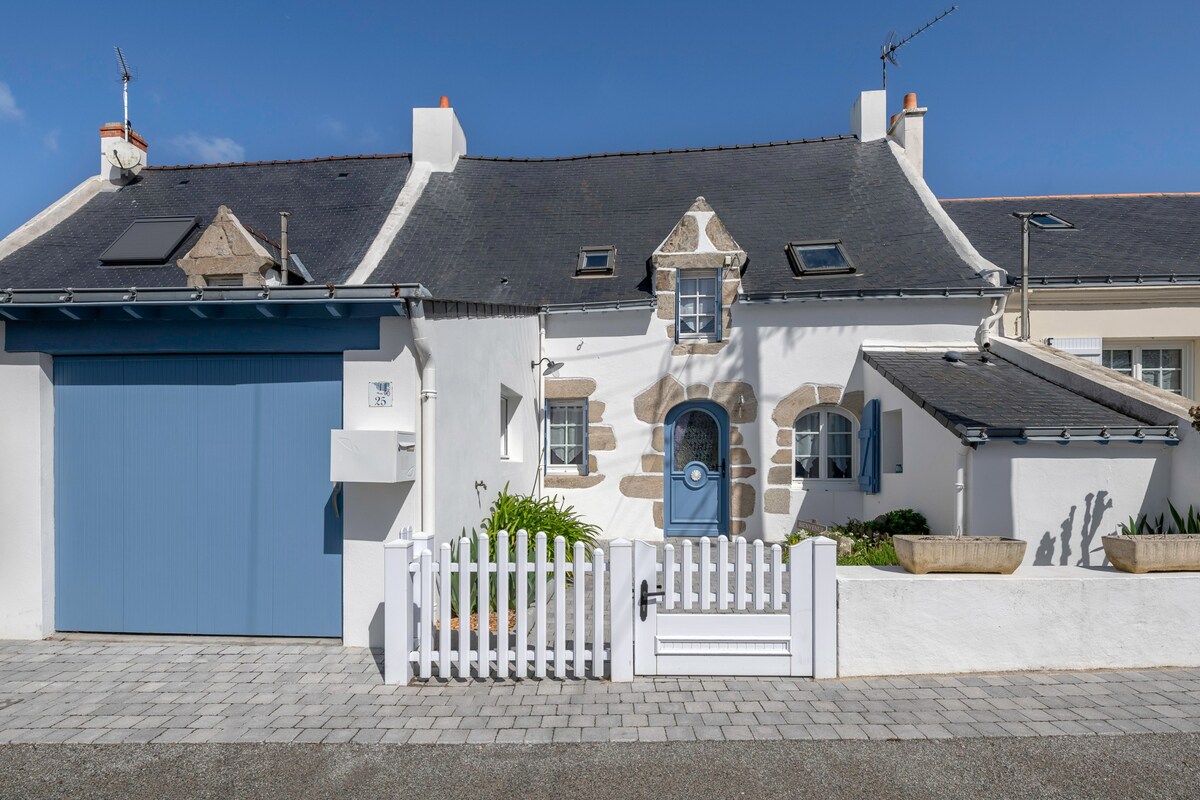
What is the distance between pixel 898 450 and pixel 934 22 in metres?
8.01

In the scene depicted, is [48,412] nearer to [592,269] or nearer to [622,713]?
[622,713]

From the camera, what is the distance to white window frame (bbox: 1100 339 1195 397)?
9889 mm

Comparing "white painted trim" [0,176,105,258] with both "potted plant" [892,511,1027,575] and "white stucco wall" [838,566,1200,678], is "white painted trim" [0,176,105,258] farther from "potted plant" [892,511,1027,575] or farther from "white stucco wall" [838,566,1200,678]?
"potted plant" [892,511,1027,575]

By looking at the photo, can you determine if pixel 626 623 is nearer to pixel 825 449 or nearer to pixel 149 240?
pixel 825 449

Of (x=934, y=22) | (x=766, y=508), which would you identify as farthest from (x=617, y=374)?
(x=934, y=22)

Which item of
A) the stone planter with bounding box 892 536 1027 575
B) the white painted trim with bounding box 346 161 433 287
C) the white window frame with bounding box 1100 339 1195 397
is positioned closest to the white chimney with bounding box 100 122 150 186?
the white painted trim with bounding box 346 161 433 287

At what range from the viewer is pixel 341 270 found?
1023 centimetres

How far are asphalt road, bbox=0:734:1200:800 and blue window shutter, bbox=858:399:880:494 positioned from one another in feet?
16.2

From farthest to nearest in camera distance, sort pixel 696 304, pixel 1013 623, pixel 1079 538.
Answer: pixel 696 304, pixel 1079 538, pixel 1013 623

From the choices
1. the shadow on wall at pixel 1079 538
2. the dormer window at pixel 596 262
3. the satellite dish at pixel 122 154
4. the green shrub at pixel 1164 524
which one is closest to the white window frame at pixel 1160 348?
the green shrub at pixel 1164 524

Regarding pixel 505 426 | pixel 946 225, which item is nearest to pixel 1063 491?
pixel 946 225

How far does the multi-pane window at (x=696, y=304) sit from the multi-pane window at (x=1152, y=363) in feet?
19.4

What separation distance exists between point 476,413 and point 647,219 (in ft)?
19.4

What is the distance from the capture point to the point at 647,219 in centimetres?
1128
